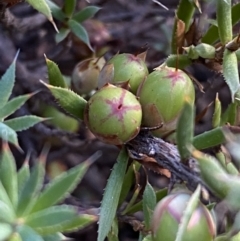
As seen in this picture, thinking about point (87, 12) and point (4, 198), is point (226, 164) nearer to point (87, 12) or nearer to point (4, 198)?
point (4, 198)

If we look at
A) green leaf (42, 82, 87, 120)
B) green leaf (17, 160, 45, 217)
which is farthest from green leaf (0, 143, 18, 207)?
green leaf (42, 82, 87, 120)

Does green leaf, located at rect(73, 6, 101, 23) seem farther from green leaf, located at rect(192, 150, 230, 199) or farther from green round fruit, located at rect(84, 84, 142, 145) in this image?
green leaf, located at rect(192, 150, 230, 199)

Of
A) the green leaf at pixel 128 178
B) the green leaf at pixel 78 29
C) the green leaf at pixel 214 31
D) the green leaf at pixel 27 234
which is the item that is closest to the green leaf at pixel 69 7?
the green leaf at pixel 78 29

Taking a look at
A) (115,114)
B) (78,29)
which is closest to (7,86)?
(115,114)

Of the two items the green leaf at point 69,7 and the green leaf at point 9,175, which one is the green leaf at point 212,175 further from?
the green leaf at point 69,7

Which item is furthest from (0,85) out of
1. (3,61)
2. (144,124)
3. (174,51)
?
(3,61)
